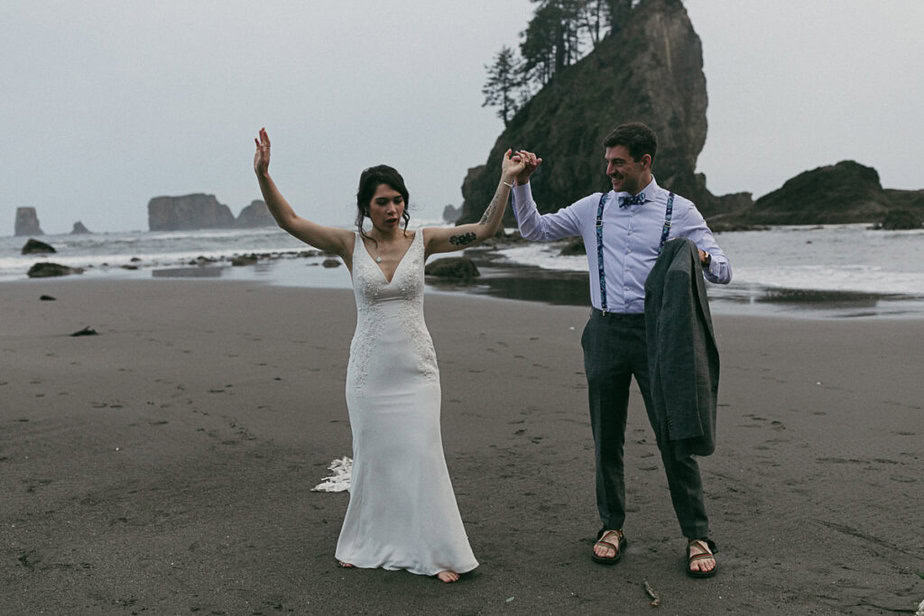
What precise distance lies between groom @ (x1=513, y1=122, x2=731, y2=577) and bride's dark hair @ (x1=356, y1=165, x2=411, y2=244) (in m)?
0.65

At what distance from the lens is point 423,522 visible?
3.66m

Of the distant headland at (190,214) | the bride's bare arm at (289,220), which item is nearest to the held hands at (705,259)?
the bride's bare arm at (289,220)

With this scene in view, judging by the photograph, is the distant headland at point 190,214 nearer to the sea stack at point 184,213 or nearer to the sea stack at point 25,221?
the sea stack at point 184,213

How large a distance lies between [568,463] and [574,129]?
182 ft

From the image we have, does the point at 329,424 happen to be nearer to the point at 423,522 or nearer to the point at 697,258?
the point at 423,522

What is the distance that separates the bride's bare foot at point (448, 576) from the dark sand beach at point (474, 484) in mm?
48

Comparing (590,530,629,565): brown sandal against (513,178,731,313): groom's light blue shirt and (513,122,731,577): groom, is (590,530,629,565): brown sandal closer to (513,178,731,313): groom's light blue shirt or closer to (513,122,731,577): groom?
(513,122,731,577): groom

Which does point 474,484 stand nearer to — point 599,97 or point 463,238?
point 463,238

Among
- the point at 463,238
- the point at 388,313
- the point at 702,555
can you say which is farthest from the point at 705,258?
the point at 388,313

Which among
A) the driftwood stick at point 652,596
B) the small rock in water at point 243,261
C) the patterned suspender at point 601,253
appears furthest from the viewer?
the small rock in water at point 243,261

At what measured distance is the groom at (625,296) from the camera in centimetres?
363

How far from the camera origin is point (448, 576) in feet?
11.8

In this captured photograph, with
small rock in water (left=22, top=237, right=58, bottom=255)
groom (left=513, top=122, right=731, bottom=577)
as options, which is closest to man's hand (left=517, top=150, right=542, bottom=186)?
groom (left=513, top=122, right=731, bottom=577)

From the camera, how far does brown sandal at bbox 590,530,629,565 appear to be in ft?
12.2
